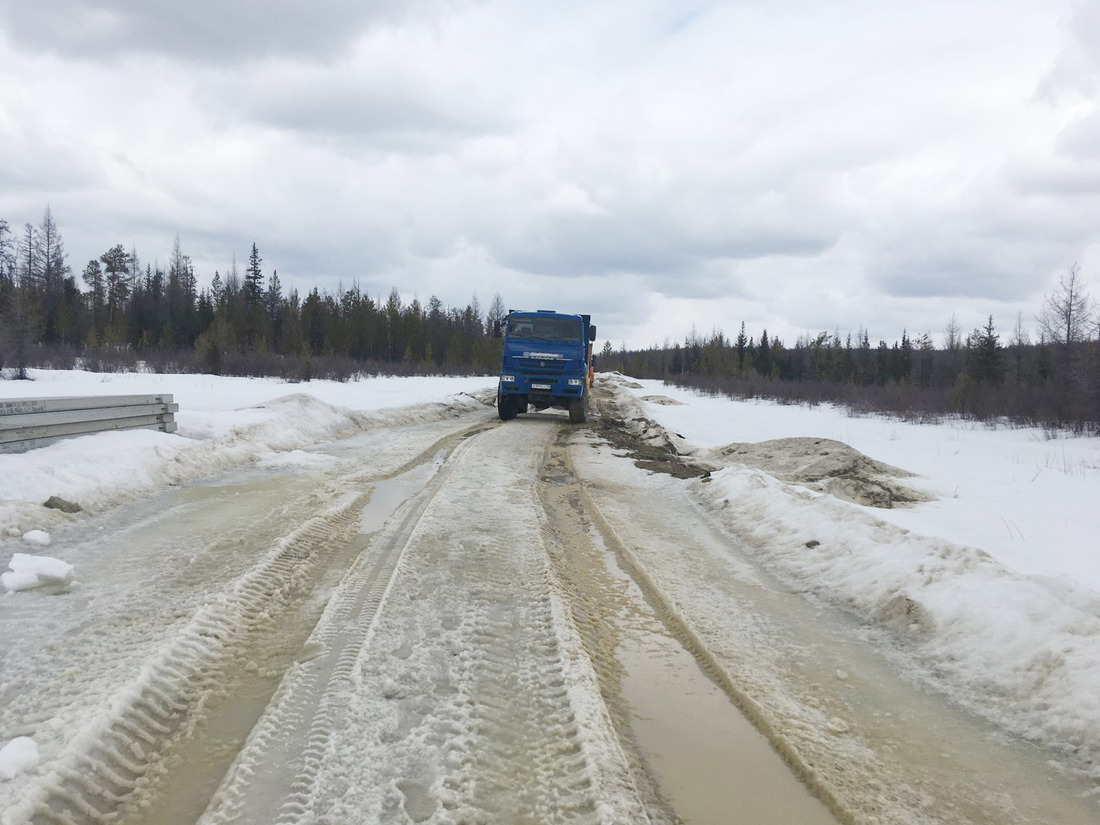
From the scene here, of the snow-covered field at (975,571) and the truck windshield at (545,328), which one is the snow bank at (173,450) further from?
the snow-covered field at (975,571)

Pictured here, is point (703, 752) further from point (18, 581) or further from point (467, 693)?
point (18, 581)

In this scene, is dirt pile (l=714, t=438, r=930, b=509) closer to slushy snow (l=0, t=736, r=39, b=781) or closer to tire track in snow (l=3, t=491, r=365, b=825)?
tire track in snow (l=3, t=491, r=365, b=825)

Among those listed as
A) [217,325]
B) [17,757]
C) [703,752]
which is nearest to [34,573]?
[17,757]

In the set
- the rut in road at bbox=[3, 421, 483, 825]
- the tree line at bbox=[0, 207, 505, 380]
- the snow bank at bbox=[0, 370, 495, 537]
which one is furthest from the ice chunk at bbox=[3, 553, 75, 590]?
the tree line at bbox=[0, 207, 505, 380]

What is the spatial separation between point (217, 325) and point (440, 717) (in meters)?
62.5

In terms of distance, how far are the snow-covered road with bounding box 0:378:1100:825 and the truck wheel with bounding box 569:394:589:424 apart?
1210 centimetres

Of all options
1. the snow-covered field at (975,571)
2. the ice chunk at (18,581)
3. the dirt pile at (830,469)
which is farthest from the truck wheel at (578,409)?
the ice chunk at (18,581)

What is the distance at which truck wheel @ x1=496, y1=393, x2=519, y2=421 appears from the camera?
19.0m

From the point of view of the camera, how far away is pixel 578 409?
1881cm

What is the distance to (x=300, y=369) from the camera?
39.2 m

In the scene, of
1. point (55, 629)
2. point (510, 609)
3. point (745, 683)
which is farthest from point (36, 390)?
point (745, 683)

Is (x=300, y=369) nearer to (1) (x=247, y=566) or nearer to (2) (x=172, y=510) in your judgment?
(2) (x=172, y=510)

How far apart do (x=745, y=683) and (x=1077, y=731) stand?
61.6 inches

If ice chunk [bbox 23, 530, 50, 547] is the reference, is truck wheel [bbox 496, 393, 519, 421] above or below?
above
